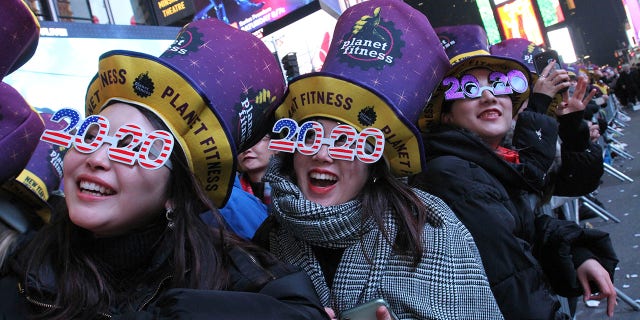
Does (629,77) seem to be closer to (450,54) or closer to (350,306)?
(450,54)

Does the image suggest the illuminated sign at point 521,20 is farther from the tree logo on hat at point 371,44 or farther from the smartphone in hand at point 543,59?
the tree logo on hat at point 371,44

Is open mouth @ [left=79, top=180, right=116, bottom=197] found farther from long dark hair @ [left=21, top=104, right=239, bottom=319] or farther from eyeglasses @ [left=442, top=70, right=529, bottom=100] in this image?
eyeglasses @ [left=442, top=70, right=529, bottom=100]

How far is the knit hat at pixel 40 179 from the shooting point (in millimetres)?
2240

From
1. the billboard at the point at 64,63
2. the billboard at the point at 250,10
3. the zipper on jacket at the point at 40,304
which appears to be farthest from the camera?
the billboard at the point at 250,10

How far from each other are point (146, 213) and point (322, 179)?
2.18 ft

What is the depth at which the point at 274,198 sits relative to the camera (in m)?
2.11

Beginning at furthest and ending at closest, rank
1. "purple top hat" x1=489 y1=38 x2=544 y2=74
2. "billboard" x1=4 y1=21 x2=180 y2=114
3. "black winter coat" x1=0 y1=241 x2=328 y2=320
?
"billboard" x1=4 y1=21 x2=180 y2=114, "purple top hat" x1=489 y1=38 x2=544 y2=74, "black winter coat" x1=0 y1=241 x2=328 y2=320

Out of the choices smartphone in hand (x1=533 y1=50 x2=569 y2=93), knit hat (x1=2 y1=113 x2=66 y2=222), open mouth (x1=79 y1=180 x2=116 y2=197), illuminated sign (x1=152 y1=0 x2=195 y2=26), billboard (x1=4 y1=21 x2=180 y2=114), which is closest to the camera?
open mouth (x1=79 y1=180 x2=116 y2=197)

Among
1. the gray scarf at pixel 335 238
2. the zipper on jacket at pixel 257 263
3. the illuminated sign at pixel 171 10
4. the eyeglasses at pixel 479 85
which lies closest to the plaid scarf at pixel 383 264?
the gray scarf at pixel 335 238

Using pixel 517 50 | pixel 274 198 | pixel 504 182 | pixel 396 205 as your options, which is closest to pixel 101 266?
pixel 274 198

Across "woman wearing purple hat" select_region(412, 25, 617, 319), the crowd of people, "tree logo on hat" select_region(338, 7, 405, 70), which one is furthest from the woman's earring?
"woman wearing purple hat" select_region(412, 25, 617, 319)

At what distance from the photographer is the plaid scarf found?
6.22ft

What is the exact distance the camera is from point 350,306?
192 centimetres

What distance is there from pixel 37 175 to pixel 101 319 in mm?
1078
